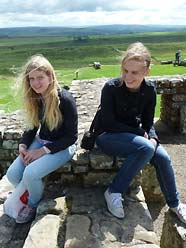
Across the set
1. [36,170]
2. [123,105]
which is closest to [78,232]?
[36,170]

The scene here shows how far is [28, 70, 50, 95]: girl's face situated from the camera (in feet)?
15.0

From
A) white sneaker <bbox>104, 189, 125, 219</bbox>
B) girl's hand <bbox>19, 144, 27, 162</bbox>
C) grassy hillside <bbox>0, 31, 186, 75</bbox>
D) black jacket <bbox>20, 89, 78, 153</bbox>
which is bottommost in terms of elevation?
grassy hillside <bbox>0, 31, 186, 75</bbox>

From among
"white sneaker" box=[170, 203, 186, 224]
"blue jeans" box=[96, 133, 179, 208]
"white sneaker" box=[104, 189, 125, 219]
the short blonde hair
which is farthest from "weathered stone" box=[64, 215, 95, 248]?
the short blonde hair

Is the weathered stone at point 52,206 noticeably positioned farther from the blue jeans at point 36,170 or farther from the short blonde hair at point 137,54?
the short blonde hair at point 137,54

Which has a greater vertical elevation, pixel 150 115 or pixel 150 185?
pixel 150 115

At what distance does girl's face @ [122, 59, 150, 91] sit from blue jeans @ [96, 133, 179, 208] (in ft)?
2.23

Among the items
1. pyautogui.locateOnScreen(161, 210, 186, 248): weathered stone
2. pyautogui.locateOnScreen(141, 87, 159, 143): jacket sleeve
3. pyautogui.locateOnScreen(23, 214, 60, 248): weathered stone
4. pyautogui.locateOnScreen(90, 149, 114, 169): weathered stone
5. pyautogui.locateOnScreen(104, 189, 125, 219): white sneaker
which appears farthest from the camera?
pyautogui.locateOnScreen(90, 149, 114, 169): weathered stone

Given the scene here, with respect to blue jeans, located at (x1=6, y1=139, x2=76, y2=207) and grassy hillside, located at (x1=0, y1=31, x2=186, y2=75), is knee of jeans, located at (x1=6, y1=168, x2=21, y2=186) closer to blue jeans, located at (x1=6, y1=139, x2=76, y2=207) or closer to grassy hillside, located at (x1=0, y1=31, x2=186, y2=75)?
blue jeans, located at (x1=6, y1=139, x2=76, y2=207)

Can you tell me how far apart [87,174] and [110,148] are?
56 centimetres

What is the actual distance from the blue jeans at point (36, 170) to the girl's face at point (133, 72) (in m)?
1.21

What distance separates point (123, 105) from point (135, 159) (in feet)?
2.58

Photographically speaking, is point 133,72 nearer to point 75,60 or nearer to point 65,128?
point 65,128

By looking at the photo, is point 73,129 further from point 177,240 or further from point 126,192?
point 177,240

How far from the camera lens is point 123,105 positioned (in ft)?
15.9
